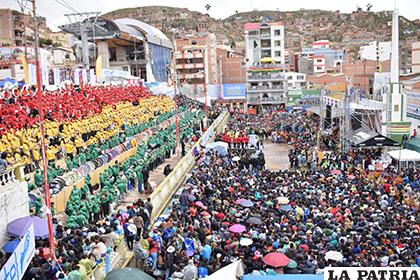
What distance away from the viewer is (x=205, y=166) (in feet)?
73.6

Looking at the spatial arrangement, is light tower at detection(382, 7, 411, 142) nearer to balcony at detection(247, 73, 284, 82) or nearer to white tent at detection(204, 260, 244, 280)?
white tent at detection(204, 260, 244, 280)

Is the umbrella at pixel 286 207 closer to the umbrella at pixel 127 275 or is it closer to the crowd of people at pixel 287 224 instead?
the crowd of people at pixel 287 224

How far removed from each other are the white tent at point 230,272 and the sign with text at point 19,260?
10.2ft

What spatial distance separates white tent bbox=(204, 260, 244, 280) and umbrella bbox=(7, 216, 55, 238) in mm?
3940

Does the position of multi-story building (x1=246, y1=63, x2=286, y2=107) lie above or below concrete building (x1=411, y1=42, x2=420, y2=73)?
below

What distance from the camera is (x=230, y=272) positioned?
32.7 ft

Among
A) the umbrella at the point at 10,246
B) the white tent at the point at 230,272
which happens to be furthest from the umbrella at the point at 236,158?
the umbrella at the point at 10,246

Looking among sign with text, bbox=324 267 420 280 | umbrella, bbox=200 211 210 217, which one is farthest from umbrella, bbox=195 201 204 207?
sign with text, bbox=324 267 420 280

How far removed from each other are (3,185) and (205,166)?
1158 cm

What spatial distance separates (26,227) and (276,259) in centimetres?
533

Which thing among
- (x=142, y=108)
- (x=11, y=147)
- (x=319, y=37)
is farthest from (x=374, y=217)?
(x=319, y=37)

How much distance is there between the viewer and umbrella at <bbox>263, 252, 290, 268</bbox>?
1084 centimetres

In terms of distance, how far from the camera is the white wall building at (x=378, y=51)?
3915 inches

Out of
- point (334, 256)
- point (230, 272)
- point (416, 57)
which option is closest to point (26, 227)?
point (230, 272)
